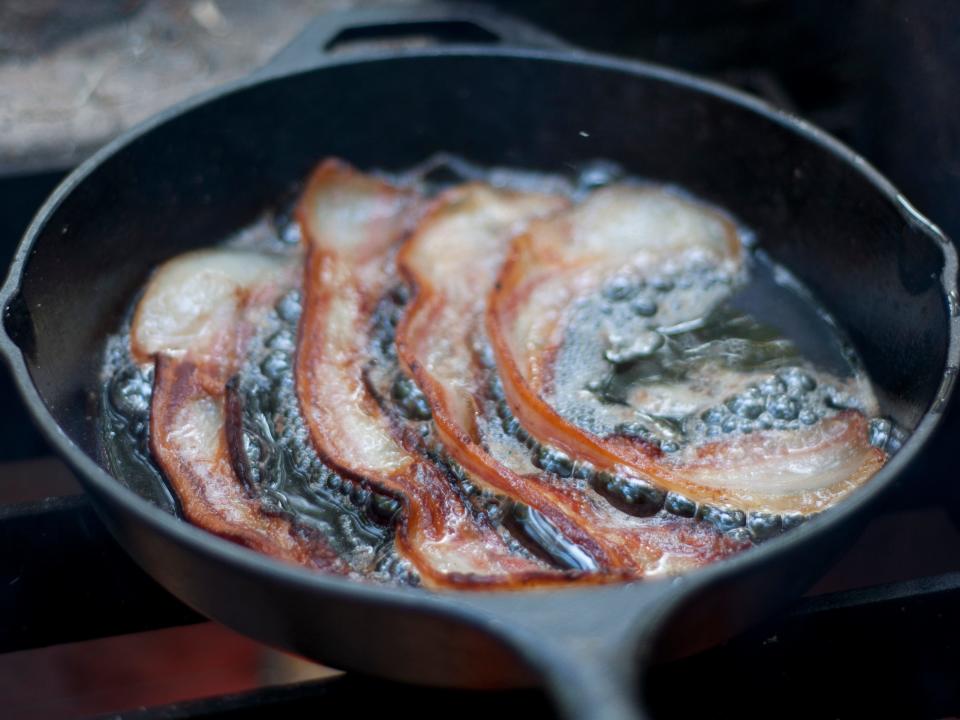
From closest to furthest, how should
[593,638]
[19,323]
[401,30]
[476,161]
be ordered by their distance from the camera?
[593,638]
[19,323]
[401,30]
[476,161]

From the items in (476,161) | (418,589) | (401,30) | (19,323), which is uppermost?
(401,30)

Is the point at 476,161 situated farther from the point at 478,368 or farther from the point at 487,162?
the point at 478,368

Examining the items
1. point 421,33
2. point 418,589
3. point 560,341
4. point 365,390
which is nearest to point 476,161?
point 421,33

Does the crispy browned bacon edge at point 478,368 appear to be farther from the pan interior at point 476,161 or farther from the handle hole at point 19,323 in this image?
the handle hole at point 19,323

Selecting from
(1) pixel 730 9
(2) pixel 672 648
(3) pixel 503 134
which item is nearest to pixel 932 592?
(2) pixel 672 648

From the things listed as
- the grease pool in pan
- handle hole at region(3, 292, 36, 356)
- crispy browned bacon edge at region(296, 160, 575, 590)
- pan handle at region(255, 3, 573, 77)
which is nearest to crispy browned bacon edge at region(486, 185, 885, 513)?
the grease pool in pan

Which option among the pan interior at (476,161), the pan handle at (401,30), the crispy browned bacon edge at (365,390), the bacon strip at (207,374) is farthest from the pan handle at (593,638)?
the pan handle at (401,30)

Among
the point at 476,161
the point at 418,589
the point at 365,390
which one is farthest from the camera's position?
the point at 476,161
